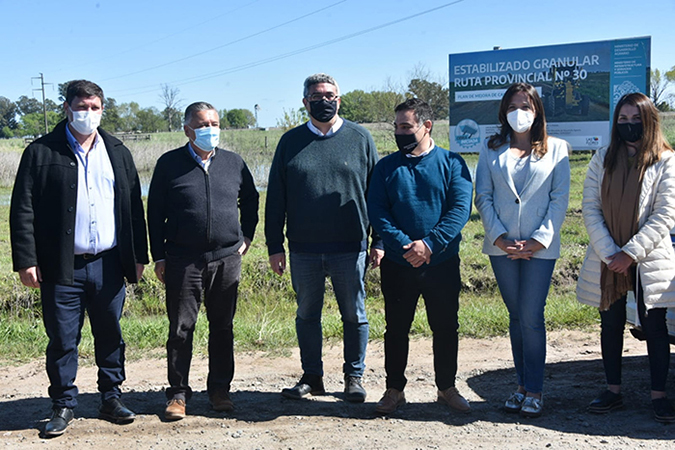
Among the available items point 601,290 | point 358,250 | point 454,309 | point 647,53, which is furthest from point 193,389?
point 647,53

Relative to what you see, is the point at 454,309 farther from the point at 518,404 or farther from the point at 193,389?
the point at 193,389

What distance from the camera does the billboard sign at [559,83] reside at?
41.6 ft

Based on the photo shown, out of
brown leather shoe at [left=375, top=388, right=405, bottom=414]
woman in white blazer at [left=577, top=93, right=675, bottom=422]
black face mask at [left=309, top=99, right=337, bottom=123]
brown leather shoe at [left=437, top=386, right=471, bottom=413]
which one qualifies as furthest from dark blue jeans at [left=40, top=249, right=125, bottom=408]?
woman in white blazer at [left=577, top=93, right=675, bottom=422]

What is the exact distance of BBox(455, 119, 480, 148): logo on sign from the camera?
13.8 m

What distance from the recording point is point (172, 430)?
14.9ft

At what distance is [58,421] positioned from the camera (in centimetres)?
450

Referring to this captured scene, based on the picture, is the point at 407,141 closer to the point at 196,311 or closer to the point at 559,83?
the point at 196,311

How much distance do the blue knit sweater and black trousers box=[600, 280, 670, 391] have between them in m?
1.21

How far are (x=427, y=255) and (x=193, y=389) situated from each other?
230cm

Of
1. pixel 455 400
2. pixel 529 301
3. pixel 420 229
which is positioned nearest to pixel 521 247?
pixel 529 301

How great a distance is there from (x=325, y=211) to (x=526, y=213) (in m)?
1.42

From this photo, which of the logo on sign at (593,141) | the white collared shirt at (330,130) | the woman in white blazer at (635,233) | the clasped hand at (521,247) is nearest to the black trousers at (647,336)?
the woman in white blazer at (635,233)

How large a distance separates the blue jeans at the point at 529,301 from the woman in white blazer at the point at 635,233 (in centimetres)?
41

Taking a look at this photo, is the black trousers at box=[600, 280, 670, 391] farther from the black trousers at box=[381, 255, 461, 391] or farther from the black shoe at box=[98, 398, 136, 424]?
the black shoe at box=[98, 398, 136, 424]
